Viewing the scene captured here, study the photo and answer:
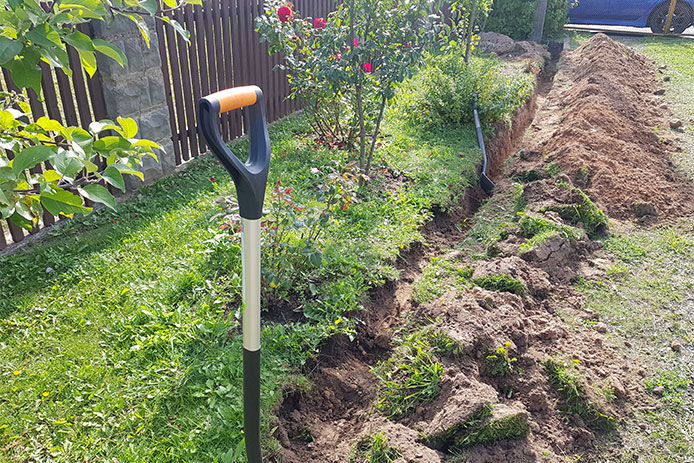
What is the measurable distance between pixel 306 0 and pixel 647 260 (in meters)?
5.85

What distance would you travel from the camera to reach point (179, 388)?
272 centimetres

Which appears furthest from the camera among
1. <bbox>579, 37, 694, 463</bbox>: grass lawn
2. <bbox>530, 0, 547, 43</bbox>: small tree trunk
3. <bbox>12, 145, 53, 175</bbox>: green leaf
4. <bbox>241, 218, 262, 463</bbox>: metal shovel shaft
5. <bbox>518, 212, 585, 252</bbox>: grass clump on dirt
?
<bbox>530, 0, 547, 43</bbox>: small tree trunk

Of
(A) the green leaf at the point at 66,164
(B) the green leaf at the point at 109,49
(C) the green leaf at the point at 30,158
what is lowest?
(A) the green leaf at the point at 66,164

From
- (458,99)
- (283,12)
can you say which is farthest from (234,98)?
(458,99)

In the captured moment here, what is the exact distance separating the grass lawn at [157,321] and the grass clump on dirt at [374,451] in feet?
1.40

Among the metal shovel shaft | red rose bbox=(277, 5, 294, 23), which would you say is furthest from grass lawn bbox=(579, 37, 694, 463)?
red rose bbox=(277, 5, 294, 23)

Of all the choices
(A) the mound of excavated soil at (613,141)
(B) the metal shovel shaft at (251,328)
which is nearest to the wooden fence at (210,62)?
(A) the mound of excavated soil at (613,141)

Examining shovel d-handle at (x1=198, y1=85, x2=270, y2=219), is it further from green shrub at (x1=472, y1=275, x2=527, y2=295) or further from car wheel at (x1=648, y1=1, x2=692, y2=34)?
car wheel at (x1=648, y1=1, x2=692, y2=34)

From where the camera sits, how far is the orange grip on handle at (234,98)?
1664mm

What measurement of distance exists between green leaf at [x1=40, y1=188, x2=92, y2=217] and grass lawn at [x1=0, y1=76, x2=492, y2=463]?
5.07ft

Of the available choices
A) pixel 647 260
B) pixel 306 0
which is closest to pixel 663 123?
pixel 647 260

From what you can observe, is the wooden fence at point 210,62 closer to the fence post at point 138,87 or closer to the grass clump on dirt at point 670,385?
the fence post at point 138,87

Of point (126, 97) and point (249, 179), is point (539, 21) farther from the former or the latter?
point (249, 179)

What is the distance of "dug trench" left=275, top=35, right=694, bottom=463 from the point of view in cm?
257
